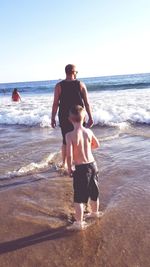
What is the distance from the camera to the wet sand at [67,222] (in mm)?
3084

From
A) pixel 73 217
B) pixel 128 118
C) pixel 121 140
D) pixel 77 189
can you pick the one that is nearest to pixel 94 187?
pixel 77 189

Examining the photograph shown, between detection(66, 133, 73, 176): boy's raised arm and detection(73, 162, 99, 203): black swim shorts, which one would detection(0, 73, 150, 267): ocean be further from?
detection(66, 133, 73, 176): boy's raised arm

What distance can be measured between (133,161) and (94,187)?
2367 mm

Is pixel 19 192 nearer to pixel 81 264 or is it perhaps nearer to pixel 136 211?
pixel 136 211

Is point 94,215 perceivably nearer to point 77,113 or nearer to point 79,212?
point 79,212

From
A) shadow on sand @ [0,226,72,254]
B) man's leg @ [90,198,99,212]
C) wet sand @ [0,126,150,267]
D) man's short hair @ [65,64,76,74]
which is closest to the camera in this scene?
wet sand @ [0,126,150,267]

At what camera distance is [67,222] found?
3.80 meters

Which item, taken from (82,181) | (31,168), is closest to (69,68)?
(82,181)

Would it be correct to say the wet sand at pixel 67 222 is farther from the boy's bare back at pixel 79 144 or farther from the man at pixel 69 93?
the man at pixel 69 93

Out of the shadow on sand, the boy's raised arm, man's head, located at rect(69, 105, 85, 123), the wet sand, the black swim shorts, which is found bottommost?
the shadow on sand

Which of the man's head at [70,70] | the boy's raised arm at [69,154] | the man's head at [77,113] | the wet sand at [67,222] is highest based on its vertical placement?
the man's head at [70,70]

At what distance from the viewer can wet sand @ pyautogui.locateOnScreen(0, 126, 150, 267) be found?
308cm

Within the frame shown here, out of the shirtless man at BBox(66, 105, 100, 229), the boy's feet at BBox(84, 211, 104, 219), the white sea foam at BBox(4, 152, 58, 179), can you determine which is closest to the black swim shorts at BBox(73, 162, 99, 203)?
the shirtless man at BBox(66, 105, 100, 229)

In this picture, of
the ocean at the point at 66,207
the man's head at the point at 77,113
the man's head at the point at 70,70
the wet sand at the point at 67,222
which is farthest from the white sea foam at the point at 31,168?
the man's head at the point at 77,113
